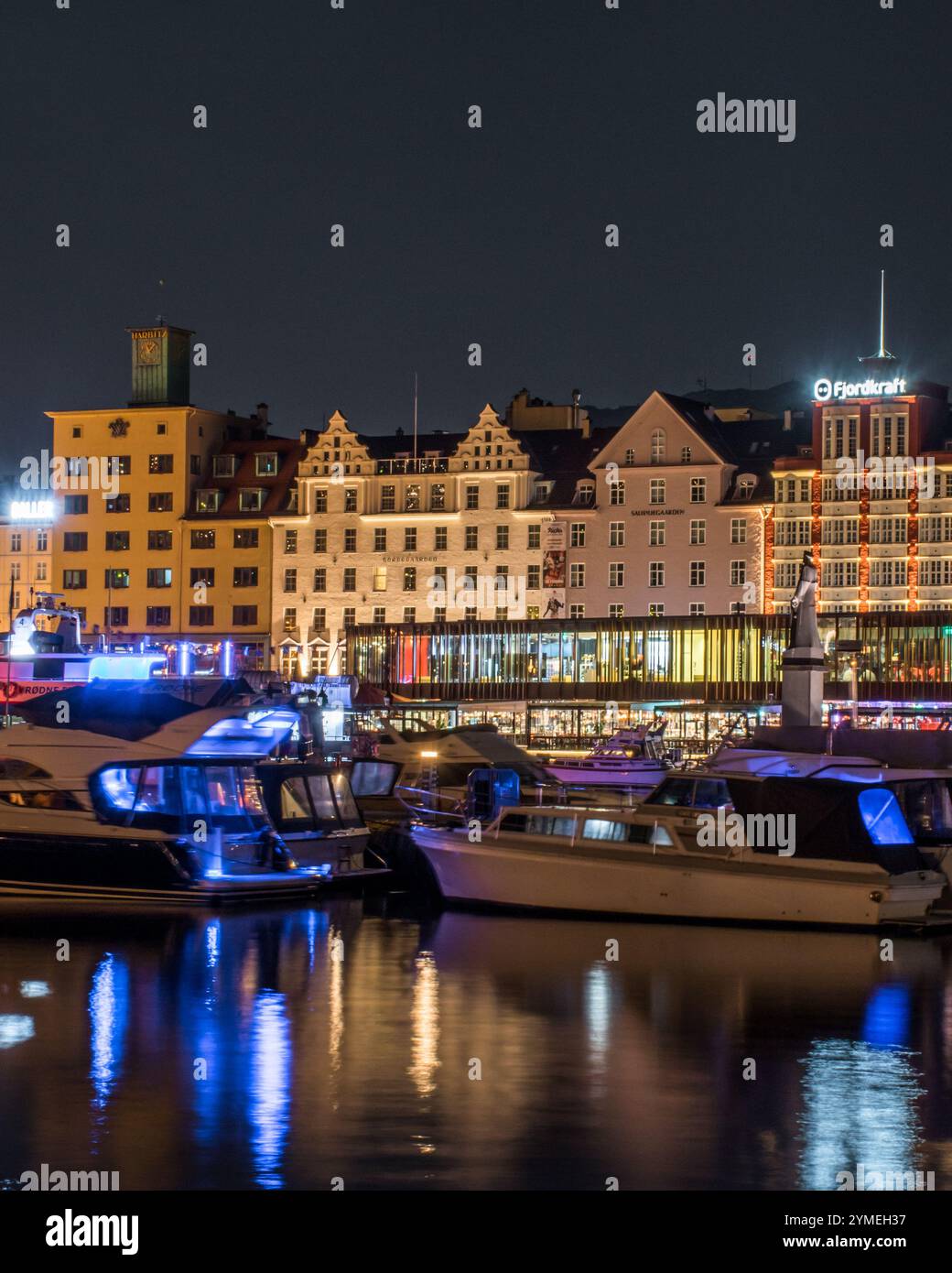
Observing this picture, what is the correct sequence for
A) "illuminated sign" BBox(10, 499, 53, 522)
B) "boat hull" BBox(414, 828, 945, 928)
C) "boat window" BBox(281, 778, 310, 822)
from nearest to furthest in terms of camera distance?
1. "boat hull" BBox(414, 828, 945, 928)
2. "boat window" BBox(281, 778, 310, 822)
3. "illuminated sign" BBox(10, 499, 53, 522)

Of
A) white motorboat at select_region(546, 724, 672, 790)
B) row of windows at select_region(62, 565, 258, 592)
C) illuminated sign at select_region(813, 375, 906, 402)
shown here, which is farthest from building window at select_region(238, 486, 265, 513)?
white motorboat at select_region(546, 724, 672, 790)

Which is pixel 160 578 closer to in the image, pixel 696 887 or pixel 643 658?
pixel 643 658

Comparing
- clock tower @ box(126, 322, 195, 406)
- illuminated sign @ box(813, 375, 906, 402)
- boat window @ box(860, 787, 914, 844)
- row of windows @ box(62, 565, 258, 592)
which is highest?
clock tower @ box(126, 322, 195, 406)

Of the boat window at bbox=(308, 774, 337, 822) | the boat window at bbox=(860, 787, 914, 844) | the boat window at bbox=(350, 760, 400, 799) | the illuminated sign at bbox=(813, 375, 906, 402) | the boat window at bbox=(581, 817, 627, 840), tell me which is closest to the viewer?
the boat window at bbox=(860, 787, 914, 844)

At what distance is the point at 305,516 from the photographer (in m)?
112

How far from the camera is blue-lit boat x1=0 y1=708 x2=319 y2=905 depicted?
1407 inches

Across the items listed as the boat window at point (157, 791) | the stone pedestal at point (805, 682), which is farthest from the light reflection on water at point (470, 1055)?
the stone pedestal at point (805, 682)

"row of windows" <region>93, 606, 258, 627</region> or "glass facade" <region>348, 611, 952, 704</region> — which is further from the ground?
"row of windows" <region>93, 606, 258, 627</region>

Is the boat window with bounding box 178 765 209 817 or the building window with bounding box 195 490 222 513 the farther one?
the building window with bounding box 195 490 222 513

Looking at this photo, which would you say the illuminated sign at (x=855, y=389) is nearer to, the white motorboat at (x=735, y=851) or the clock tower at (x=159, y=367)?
the clock tower at (x=159, y=367)

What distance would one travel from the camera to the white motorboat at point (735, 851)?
3356 cm

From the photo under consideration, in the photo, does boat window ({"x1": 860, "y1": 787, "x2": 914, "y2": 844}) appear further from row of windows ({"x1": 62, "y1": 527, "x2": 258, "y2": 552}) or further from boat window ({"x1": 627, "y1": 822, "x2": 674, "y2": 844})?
row of windows ({"x1": 62, "y1": 527, "x2": 258, "y2": 552})

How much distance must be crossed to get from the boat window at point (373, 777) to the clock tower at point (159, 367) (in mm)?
65583

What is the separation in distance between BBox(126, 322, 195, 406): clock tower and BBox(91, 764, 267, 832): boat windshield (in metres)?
81.8
